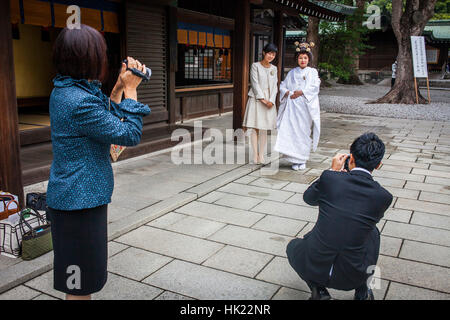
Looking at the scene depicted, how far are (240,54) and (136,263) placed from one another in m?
6.62

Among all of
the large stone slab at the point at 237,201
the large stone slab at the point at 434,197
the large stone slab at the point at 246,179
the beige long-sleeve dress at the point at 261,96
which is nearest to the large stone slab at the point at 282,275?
the large stone slab at the point at 237,201

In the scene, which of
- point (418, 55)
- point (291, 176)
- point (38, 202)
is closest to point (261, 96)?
point (291, 176)

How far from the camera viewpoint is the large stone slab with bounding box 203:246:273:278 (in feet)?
12.0

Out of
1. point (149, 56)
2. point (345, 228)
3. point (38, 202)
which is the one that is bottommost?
point (38, 202)

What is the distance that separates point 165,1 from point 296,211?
5.97 metres

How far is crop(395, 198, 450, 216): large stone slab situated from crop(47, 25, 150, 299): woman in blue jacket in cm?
419

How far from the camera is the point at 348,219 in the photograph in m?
2.75

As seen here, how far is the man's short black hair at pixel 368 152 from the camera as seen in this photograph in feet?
9.15

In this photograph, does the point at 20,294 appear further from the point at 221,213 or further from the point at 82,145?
the point at 221,213

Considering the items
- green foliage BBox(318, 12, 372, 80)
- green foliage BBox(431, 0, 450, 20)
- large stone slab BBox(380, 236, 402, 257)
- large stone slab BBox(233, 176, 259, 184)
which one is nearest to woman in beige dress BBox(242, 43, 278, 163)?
large stone slab BBox(233, 176, 259, 184)

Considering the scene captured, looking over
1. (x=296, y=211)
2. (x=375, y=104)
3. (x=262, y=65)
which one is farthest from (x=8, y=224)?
(x=375, y=104)

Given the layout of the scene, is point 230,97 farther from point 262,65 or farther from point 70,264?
point 70,264

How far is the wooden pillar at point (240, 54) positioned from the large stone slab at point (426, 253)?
5.89 metres

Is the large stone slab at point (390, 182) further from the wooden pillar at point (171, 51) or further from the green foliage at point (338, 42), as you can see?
the green foliage at point (338, 42)
